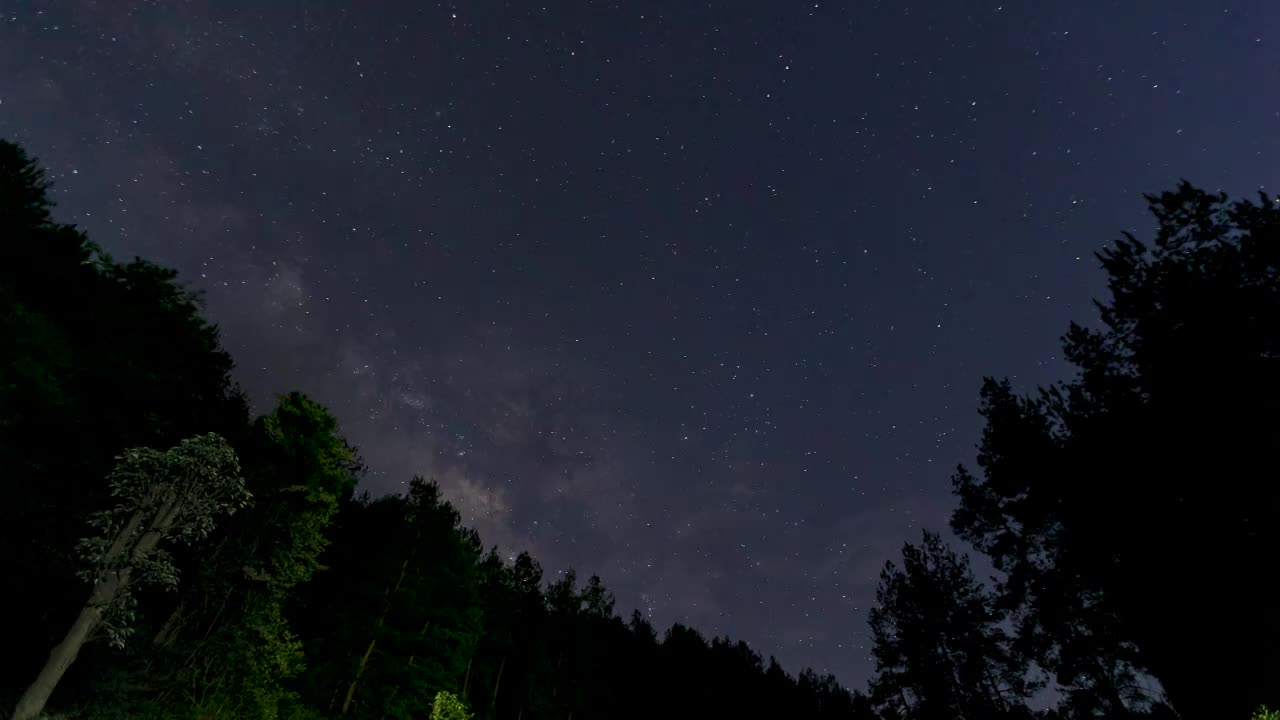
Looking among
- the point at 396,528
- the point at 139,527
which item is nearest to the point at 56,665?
the point at 139,527

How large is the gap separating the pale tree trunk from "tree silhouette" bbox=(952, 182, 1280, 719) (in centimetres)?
2790

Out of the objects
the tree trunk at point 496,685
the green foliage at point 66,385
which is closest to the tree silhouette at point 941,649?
the tree trunk at point 496,685

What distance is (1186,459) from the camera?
1570 cm

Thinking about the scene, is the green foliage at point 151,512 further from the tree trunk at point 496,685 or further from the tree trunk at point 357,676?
the tree trunk at point 496,685

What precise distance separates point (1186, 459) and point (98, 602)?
28.8 m

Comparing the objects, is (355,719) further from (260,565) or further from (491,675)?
(491,675)

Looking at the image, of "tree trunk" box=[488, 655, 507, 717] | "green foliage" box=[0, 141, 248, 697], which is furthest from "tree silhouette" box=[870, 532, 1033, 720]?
"green foliage" box=[0, 141, 248, 697]

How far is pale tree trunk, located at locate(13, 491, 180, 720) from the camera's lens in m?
12.3

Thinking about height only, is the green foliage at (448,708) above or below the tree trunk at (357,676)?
below

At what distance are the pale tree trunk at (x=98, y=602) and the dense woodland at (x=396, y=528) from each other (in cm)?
6

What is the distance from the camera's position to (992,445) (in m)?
25.8

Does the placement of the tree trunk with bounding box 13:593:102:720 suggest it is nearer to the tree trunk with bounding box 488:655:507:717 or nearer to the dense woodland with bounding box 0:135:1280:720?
the dense woodland with bounding box 0:135:1280:720

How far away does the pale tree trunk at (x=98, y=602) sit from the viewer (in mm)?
12297

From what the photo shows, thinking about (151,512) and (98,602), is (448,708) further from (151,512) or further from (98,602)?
(151,512)
